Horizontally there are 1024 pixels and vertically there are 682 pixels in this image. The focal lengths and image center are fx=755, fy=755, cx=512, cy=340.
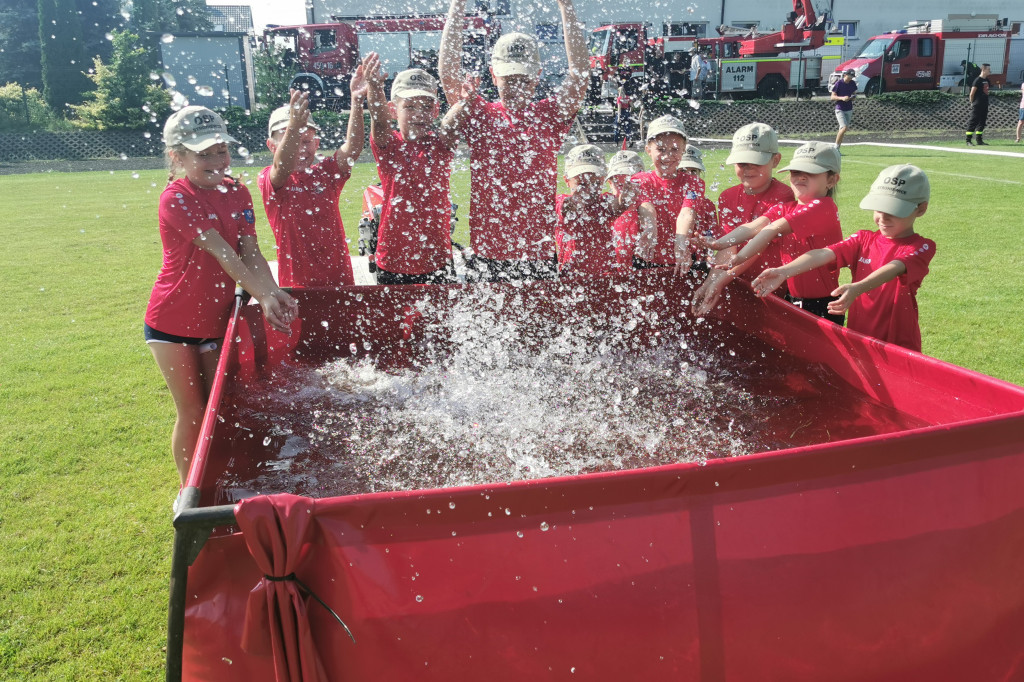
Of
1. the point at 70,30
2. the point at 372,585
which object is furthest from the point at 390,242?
the point at 70,30

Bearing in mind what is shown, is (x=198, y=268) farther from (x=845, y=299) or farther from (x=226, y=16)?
(x=226, y=16)

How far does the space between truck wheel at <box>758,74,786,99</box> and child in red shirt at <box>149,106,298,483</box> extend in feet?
92.6

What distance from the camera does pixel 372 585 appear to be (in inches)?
58.1

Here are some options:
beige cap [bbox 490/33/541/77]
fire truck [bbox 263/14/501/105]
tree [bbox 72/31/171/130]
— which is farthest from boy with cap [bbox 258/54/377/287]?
tree [bbox 72/31/171/130]

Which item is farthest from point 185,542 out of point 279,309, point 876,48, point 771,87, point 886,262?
point 876,48

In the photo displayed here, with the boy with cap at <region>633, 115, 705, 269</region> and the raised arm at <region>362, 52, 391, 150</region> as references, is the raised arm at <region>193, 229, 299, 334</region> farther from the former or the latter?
the boy with cap at <region>633, 115, 705, 269</region>

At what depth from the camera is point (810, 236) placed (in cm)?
375

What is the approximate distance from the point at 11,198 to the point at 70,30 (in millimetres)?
29035

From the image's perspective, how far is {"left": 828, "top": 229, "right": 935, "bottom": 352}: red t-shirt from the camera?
10.6ft

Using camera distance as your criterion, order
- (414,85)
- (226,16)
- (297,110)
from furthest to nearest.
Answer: (226,16) → (414,85) → (297,110)

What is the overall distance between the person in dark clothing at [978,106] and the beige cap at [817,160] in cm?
2019

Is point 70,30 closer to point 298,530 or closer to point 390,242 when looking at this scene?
point 390,242

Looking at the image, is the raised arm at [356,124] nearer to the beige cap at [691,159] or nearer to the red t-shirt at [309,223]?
the red t-shirt at [309,223]

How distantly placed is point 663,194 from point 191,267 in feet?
8.90
